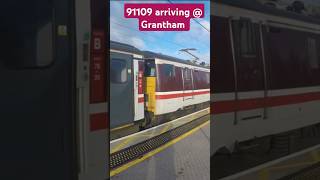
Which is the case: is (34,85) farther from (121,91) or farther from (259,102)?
(259,102)

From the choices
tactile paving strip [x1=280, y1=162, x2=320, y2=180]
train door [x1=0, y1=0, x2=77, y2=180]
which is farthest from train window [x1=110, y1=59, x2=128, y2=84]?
tactile paving strip [x1=280, y1=162, x2=320, y2=180]

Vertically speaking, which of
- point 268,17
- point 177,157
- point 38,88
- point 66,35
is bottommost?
point 177,157

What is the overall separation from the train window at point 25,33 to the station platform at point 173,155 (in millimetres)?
748

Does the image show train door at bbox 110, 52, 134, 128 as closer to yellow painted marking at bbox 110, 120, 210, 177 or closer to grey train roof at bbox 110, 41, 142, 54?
grey train roof at bbox 110, 41, 142, 54

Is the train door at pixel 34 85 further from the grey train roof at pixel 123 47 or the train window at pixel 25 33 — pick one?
the grey train roof at pixel 123 47

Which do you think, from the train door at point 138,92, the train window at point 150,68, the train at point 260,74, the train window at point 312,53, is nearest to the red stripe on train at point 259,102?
the train at point 260,74

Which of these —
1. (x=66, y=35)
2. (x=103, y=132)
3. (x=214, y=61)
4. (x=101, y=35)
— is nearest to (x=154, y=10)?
(x=101, y=35)

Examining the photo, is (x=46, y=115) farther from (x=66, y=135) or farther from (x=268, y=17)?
(x=268, y=17)

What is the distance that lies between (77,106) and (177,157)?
3.18ft

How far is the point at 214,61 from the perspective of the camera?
448 centimetres

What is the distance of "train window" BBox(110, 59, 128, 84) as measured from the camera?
10.2 feet

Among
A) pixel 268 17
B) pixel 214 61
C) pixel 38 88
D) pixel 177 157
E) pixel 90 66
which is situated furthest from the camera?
pixel 268 17

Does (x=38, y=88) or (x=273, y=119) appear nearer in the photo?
(x=38, y=88)

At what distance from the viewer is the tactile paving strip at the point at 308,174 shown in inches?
239
